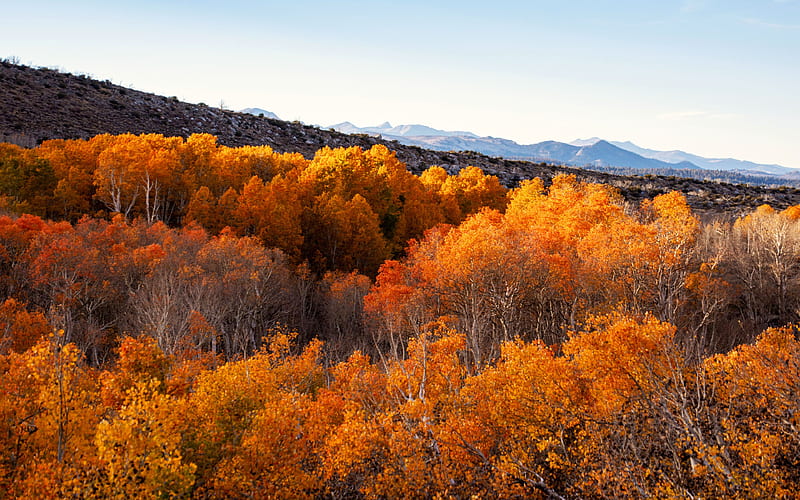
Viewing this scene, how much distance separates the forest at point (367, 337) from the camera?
22.9 metres

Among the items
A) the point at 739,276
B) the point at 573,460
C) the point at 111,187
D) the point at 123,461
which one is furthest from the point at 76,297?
the point at 739,276

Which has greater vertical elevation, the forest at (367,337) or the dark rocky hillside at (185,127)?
the dark rocky hillside at (185,127)

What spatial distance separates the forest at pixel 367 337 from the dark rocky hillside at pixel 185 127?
86.0ft

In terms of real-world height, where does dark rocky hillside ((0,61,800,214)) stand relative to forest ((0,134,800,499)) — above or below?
above

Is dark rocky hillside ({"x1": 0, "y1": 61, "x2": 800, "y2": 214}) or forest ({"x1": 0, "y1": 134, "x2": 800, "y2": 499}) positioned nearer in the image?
forest ({"x1": 0, "y1": 134, "x2": 800, "y2": 499})

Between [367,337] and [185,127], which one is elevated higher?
[185,127]

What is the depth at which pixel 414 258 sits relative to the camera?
69312mm

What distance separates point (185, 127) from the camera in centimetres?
11888

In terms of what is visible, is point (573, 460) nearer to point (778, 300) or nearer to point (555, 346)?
point (555, 346)

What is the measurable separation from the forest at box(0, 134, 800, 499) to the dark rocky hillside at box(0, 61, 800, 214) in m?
26.2

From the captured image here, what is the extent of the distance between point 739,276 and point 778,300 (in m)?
5.58

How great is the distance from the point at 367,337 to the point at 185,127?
276ft

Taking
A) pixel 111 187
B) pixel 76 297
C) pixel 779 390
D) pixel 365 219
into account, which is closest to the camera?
pixel 779 390

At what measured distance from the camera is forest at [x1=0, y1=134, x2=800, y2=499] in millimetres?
22875
